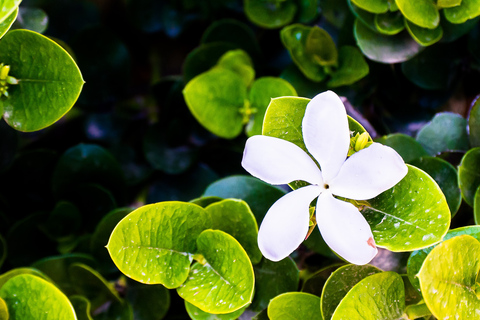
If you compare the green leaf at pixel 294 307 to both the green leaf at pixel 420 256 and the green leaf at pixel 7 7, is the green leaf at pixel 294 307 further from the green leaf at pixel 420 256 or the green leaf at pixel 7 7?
the green leaf at pixel 7 7

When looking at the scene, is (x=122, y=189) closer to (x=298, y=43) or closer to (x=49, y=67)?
(x=49, y=67)

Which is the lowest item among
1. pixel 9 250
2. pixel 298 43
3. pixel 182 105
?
pixel 9 250

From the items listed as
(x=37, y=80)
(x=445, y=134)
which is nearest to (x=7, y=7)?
(x=37, y=80)

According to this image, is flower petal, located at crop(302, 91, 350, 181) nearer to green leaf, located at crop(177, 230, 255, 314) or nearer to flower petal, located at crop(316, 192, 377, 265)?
flower petal, located at crop(316, 192, 377, 265)

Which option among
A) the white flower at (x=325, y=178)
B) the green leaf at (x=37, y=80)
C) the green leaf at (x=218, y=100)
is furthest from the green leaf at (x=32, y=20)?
the white flower at (x=325, y=178)

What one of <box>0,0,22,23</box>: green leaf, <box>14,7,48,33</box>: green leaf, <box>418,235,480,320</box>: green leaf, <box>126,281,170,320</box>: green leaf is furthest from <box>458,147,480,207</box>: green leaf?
<box>14,7,48,33</box>: green leaf

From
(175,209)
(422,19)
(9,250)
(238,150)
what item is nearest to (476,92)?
(422,19)

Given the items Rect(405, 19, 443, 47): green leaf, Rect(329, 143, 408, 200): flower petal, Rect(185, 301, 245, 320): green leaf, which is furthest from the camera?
Rect(405, 19, 443, 47): green leaf
